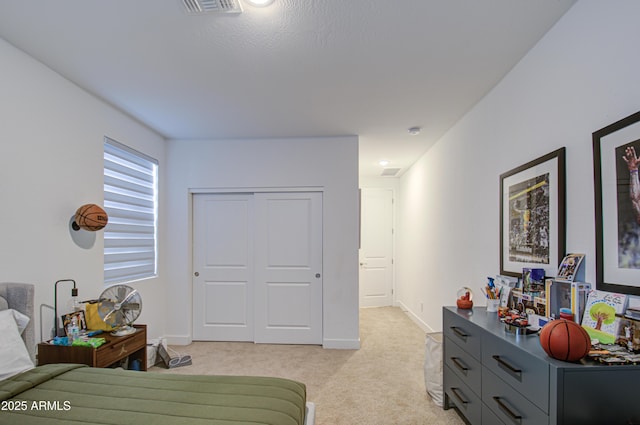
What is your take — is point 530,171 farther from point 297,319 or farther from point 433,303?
point 297,319

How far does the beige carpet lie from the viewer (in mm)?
2623

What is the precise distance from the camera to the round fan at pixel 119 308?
2.70 meters

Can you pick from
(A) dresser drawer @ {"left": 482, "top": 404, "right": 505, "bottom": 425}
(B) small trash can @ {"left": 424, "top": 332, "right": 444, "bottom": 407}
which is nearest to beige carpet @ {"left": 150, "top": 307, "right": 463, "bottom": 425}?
(B) small trash can @ {"left": 424, "top": 332, "right": 444, "bottom": 407}

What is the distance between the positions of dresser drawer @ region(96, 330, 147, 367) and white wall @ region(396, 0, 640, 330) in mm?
2906

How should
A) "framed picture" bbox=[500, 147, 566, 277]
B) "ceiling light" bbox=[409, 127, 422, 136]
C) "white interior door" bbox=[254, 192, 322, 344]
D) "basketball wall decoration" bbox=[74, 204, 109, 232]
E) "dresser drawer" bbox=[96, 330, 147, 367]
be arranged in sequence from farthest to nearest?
"white interior door" bbox=[254, 192, 322, 344] → "ceiling light" bbox=[409, 127, 422, 136] → "basketball wall decoration" bbox=[74, 204, 109, 232] → "dresser drawer" bbox=[96, 330, 147, 367] → "framed picture" bbox=[500, 147, 566, 277]

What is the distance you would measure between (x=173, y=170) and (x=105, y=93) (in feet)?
5.03

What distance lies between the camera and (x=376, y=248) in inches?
271

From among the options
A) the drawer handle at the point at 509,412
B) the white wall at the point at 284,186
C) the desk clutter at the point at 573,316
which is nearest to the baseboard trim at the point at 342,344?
the white wall at the point at 284,186

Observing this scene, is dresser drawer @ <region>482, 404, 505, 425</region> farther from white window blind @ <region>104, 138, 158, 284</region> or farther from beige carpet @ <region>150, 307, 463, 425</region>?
white window blind @ <region>104, 138, 158, 284</region>

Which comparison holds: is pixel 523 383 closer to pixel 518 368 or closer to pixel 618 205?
pixel 518 368

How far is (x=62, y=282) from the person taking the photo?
8.91 feet

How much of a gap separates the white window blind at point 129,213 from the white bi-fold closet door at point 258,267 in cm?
61

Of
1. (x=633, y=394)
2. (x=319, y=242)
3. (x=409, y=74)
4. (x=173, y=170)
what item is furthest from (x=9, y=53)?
(x=633, y=394)


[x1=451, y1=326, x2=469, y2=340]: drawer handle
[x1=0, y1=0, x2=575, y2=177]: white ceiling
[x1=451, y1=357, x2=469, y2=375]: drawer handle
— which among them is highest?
[x1=0, y1=0, x2=575, y2=177]: white ceiling
